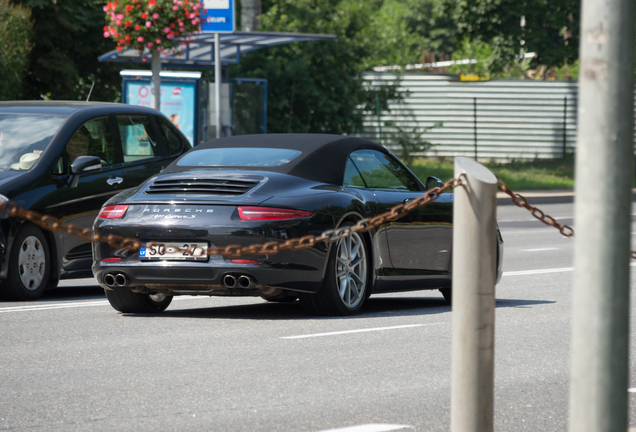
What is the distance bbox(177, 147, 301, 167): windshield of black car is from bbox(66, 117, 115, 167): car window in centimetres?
168

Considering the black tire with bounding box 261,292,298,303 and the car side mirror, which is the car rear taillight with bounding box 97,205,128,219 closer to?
the black tire with bounding box 261,292,298,303

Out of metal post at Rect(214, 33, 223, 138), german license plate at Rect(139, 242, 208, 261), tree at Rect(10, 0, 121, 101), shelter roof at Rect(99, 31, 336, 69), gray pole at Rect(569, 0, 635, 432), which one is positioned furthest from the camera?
tree at Rect(10, 0, 121, 101)

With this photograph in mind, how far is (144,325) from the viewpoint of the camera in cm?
790

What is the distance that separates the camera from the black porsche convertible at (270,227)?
7625 mm

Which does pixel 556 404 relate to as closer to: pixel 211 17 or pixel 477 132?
pixel 211 17

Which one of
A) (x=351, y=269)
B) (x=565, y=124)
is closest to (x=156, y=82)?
(x=351, y=269)

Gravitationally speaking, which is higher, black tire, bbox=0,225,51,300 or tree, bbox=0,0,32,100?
tree, bbox=0,0,32,100

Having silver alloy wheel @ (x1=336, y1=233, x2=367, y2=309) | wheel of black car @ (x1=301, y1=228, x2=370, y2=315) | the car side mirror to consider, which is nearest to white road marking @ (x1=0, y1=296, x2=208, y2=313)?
wheel of black car @ (x1=301, y1=228, x2=370, y2=315)

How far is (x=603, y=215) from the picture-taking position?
3414mm

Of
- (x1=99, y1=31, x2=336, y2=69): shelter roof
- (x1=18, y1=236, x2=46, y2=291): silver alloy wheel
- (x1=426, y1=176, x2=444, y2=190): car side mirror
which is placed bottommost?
(x1=18, y1=236, x2=46, y2=291): silver alloy wheel

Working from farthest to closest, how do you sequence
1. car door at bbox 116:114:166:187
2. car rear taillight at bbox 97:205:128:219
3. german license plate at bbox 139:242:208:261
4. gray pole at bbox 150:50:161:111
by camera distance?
gray pole at bbox 150:50:161:111
car door at bbox 116:114:166:187
car rear taillight at bbox 97:205:128:219
german license plate at bbox 139:242:208:261

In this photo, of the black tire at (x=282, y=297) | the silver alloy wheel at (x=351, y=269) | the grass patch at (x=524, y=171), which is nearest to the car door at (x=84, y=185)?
the black tire at (x=282, y=297)

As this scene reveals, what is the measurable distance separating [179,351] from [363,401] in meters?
1.76

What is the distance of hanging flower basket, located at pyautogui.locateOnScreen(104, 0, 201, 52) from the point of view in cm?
1830
